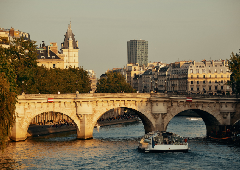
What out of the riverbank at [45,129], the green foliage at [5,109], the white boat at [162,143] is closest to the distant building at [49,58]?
the riverbank at [45,129]

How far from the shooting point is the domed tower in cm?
17975

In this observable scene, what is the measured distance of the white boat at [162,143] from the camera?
244 ft

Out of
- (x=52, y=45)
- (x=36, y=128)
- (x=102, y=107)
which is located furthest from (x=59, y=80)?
(x=52, y=45)

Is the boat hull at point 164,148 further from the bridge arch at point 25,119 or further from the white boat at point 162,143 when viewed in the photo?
the bridge arch at point 25,119

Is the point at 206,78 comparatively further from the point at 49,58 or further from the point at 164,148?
the point at 164,148

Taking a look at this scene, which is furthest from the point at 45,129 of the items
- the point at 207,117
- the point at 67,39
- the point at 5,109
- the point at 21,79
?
the point at 67,39

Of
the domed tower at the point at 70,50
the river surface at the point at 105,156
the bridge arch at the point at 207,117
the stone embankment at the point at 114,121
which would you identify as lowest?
the river surface at the point at 105,156

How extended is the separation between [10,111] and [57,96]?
84.4ft

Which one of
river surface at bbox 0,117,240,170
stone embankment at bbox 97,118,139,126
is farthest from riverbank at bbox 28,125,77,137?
stone embankment at bbox 97,118,139,126

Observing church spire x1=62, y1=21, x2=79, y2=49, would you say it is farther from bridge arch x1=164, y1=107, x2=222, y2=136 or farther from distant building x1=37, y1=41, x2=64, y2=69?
bridge arch x1=164, y1=107, x2=222, y2=136

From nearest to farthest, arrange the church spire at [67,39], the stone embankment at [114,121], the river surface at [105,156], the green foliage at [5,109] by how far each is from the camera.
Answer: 1. the green foliage at [5,109]
2. the river surface at [105,156]
3. the stone embankment at [114,121]
4. the church spire at [67,39]

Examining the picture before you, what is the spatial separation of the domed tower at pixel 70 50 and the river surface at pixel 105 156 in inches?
3676

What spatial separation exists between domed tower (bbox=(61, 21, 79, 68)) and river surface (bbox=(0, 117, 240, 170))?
306 ft

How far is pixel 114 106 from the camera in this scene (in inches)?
3406
